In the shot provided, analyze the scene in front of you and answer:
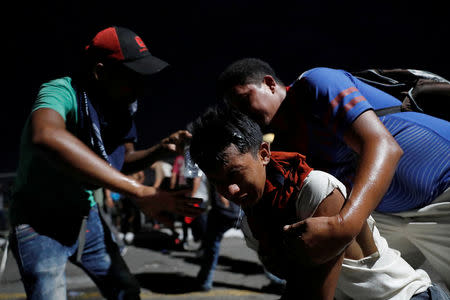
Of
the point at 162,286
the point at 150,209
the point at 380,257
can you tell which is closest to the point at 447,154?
the point at 380,257

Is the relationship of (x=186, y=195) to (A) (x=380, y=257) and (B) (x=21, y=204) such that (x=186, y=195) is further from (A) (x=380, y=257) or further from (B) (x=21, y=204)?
(B) (x=21, y=204)

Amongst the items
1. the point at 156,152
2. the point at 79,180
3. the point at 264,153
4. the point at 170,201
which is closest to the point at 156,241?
the point at 156,152

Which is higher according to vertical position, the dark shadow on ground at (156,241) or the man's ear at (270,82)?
the man's ear at (270,82)

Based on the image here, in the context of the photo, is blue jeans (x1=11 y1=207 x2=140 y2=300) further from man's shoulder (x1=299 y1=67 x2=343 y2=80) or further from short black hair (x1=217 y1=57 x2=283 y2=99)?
man's shoulder (x1=299 y1=67 x2=343 y2=80)

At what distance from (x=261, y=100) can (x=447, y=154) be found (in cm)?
96

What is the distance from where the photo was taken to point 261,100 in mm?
2092

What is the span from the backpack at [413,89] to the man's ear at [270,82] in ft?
1.59

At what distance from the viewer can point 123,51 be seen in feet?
7.04

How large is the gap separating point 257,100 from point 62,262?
1471 millimetres

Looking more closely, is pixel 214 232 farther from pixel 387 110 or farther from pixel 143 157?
pixel 387 110

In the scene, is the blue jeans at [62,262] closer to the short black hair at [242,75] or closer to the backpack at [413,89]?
the short black hair at [242,75]

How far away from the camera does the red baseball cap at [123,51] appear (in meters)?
2.14

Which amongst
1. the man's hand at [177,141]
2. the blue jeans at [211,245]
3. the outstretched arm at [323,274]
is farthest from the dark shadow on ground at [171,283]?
the outstretched arm at [323,274]

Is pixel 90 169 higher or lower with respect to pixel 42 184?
higher
